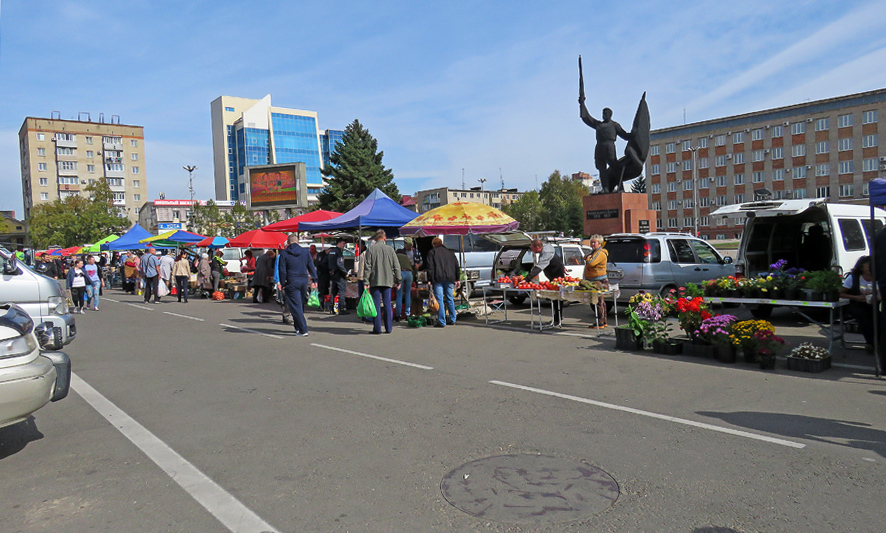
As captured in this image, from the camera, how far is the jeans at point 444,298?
12258mm

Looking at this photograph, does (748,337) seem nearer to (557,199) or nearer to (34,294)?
(34,294)

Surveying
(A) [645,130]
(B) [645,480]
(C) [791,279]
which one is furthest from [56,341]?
(A) [645,130]

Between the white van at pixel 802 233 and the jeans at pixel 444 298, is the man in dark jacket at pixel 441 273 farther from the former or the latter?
the white van at pixel 802 233

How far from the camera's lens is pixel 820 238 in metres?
12.4

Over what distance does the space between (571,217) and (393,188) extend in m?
39.4

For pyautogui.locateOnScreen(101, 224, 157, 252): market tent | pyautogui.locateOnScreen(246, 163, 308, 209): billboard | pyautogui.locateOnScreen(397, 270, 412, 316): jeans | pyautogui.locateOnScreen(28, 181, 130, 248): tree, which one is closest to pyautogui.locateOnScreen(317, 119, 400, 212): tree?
pyautogui.locateOnScreen(246, 163, 308, 209): billboard

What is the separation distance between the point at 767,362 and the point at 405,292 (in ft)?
25.3

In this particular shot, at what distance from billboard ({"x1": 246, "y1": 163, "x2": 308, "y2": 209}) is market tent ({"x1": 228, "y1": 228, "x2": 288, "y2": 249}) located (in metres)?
21.4

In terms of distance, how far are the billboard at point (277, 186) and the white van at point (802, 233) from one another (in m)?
34.1

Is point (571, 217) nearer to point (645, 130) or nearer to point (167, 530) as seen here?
point (645, 130)

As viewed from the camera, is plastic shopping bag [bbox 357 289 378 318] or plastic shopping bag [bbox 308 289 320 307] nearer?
plastic shopping bag [bbox 357 289 378 318]

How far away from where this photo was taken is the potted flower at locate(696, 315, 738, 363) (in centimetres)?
787

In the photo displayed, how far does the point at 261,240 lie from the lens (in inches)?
792

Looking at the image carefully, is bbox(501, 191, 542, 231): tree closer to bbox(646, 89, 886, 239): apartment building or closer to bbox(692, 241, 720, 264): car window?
bbox(646, 89, 886, 239): apartment building
